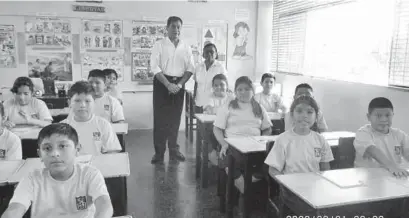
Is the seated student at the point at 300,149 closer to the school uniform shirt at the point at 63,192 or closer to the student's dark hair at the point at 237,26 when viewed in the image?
the school uniform shirt at the point at 63,192

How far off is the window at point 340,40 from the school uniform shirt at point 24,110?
127 inches

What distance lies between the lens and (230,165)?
237cm

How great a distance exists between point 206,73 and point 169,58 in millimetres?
651

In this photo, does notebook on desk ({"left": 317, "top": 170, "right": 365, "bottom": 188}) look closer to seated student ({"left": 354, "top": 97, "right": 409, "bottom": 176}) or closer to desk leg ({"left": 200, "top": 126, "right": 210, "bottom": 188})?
seated student ({"left": 354, "top": 97, "right": 409, "bottom": 176})

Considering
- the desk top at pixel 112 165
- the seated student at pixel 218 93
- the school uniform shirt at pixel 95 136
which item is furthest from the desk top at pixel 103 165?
the seated student at pixel 218 93

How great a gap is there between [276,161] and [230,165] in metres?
0.52

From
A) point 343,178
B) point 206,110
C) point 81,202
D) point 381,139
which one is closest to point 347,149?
point 381,139

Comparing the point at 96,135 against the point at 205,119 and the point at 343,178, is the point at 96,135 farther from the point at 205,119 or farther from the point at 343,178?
the point at 343,178

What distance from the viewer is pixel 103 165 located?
6.01 ft

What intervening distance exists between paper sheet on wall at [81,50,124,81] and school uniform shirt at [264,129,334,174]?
153 inches

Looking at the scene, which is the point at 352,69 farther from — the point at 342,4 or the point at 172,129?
the point at 172,129

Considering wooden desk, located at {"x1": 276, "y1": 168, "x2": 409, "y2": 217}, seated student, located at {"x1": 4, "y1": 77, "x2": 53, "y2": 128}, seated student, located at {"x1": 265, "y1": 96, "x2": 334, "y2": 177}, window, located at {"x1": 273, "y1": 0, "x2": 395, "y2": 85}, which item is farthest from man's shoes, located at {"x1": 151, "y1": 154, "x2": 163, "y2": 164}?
wooden desk, located at {"x1": 276, "y1": 168, "x2": 409, "y2": 217}

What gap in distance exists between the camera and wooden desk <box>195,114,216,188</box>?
302cm

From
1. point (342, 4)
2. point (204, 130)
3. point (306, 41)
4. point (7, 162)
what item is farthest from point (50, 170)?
point (306, 41)
